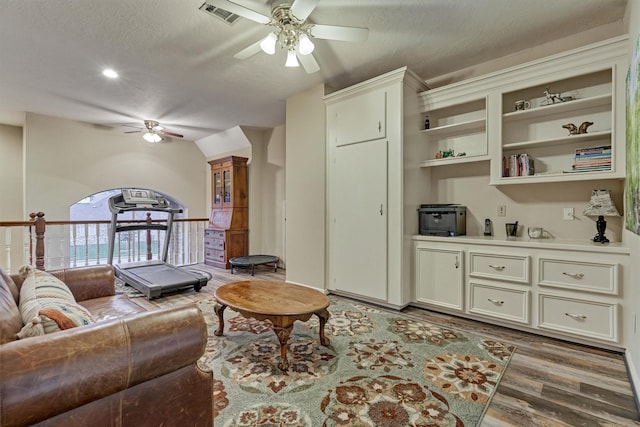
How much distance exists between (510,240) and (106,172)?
259 inches

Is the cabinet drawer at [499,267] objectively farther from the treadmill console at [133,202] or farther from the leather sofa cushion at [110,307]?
the treadmill console at [133,202]

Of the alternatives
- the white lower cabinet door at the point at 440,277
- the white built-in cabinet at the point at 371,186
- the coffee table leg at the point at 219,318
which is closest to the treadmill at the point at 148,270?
the coffee table leg at the point at 219,318

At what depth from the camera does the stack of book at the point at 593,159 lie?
8.20ft

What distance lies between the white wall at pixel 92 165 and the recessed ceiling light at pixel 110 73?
259cm

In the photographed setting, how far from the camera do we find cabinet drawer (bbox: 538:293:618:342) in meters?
2.33

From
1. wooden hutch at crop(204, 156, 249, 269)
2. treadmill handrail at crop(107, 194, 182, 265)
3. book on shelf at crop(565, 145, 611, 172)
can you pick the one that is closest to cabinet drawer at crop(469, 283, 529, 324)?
book on shelf at crop(565, 145, 611, 172)

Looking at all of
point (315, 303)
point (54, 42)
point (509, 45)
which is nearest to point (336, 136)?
point (509, 45)

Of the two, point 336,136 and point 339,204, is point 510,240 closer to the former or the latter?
point 339,204

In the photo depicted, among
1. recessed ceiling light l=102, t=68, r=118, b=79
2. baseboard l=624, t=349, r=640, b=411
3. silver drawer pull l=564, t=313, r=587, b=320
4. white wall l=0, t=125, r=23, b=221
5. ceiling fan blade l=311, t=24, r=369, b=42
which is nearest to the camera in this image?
baseboard l=624, t=349, r=640, b=411

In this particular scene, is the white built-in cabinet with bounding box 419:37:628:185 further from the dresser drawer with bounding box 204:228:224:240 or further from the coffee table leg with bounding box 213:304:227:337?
the dresser drawer with bounding box 204:228:224:240

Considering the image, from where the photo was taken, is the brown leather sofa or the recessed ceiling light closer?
the brown leather sofa

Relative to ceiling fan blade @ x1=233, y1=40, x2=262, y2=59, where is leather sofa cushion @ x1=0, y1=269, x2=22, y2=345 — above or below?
below

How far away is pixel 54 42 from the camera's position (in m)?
2.89

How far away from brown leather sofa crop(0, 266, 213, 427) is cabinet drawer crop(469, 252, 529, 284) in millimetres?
2576
